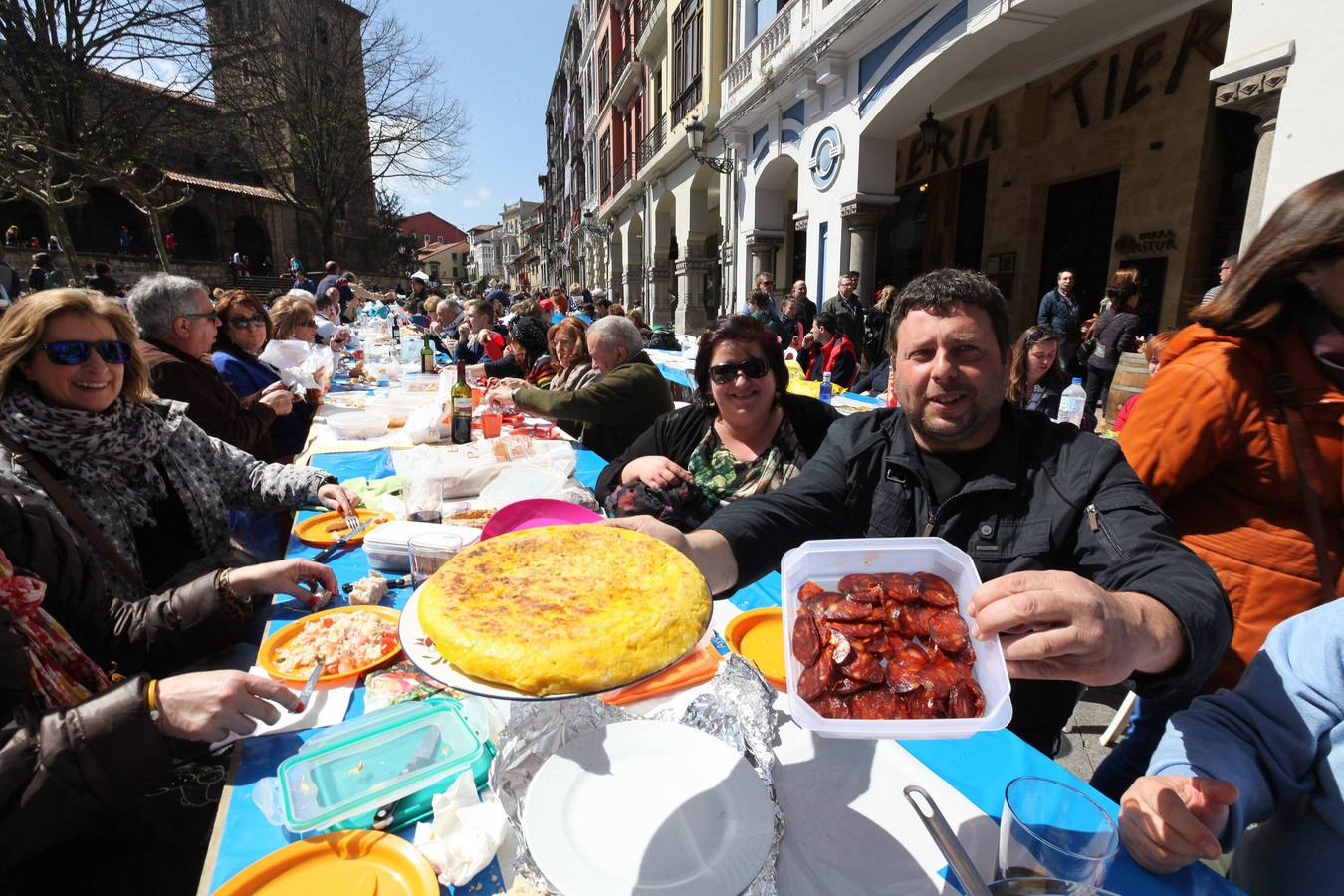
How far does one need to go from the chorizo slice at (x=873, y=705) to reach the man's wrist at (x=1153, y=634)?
511mm

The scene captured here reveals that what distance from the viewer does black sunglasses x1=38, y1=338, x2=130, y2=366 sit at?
2330 millimetres

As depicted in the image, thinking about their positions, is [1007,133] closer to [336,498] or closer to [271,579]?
[336,498]

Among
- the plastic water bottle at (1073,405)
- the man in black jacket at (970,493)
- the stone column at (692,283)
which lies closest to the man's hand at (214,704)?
the man in black jacket at (970,493)

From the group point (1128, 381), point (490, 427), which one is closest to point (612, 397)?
point (490, 427)

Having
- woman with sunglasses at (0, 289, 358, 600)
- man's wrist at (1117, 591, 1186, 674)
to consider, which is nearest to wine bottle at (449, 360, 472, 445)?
woman with sunglasses at (0, 289, 358, 600)

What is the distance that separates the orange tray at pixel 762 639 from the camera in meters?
1.84

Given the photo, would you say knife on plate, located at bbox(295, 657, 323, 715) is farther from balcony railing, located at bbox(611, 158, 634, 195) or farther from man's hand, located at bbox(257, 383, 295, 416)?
balcony railing, located at bbox(611, 158, 634, 195)

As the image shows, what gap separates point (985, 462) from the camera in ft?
6.44

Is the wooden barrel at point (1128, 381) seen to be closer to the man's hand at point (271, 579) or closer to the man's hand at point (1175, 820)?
the man's hand at point (1175, 820)

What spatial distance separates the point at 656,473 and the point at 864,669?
1.76 m

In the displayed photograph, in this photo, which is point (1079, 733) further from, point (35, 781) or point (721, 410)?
point (35, 781)

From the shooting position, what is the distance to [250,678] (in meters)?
1.53

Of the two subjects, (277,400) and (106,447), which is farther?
(277,400)

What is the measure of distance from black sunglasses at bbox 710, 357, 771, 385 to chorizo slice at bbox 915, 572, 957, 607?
1.59 m
